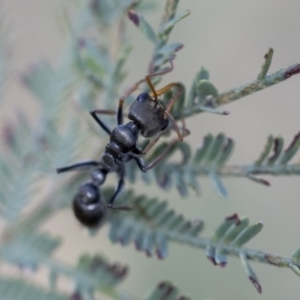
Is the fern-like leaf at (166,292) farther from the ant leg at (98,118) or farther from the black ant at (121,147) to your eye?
the ant leg at (98,118)

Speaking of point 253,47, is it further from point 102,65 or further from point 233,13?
point 102,65

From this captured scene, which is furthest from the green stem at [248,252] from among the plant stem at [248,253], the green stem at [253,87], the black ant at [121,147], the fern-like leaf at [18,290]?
the fern-like leaf at [18,290]

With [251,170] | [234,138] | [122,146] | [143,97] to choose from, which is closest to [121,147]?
[122,146]

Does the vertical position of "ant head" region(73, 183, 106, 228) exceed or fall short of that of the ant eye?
it falls short

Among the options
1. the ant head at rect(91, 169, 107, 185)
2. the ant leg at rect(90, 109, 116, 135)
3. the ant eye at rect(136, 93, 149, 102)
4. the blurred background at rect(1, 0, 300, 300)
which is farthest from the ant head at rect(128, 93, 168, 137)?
the blurred background at rect(1, 0, 300, 300)

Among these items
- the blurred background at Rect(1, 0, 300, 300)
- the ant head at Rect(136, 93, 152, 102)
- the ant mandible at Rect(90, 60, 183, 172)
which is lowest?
the blurred background at Rect(1, 0, 300, 300)

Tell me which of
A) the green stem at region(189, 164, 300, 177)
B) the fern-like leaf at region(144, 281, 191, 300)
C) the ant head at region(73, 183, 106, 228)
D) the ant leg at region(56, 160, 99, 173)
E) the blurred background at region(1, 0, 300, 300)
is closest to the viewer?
the green stem at region(189, 164, 300, 177)

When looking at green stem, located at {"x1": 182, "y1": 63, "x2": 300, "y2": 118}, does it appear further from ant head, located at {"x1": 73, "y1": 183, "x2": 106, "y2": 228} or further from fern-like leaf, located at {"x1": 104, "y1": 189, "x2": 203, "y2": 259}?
ant head, located at {"x1": 73, "y1": 183, "x2": 106, "y2": 228}

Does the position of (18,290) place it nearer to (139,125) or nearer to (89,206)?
(89,206)
